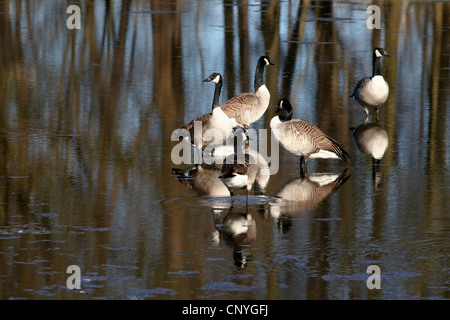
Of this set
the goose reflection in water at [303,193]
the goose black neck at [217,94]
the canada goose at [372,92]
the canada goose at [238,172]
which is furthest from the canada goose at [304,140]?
the canada goose at [372,92]

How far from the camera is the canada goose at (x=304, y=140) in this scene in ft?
36.8

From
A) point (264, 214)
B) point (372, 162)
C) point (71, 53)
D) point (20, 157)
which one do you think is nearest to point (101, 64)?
point (71, 53)

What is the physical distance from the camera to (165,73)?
17969 mm

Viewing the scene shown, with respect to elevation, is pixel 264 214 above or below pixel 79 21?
below

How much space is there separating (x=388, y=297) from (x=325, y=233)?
5.75ft

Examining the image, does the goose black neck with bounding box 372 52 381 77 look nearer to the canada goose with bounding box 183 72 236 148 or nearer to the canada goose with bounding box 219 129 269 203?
the canada goose with bounding box 183 72 236 148

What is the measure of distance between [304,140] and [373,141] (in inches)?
76.1

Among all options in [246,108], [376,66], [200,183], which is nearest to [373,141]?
[246,108]

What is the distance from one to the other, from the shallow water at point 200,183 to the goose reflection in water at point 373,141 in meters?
0.11

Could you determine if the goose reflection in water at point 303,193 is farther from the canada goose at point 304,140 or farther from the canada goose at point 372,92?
the canada goose at point 372,92

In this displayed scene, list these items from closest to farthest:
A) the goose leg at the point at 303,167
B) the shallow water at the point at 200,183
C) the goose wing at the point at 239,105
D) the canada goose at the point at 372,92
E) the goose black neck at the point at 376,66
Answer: the shallow water at the point at 200,183, the goose leg at the point at 303,167, the goose wing at the point at 239,105, the canada goose at the point at 372,92, the goose black neck at the point at 376,66

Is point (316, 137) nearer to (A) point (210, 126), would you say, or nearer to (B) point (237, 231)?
(A) point (210, 126)

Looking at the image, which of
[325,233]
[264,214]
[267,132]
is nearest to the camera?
[325,233]
